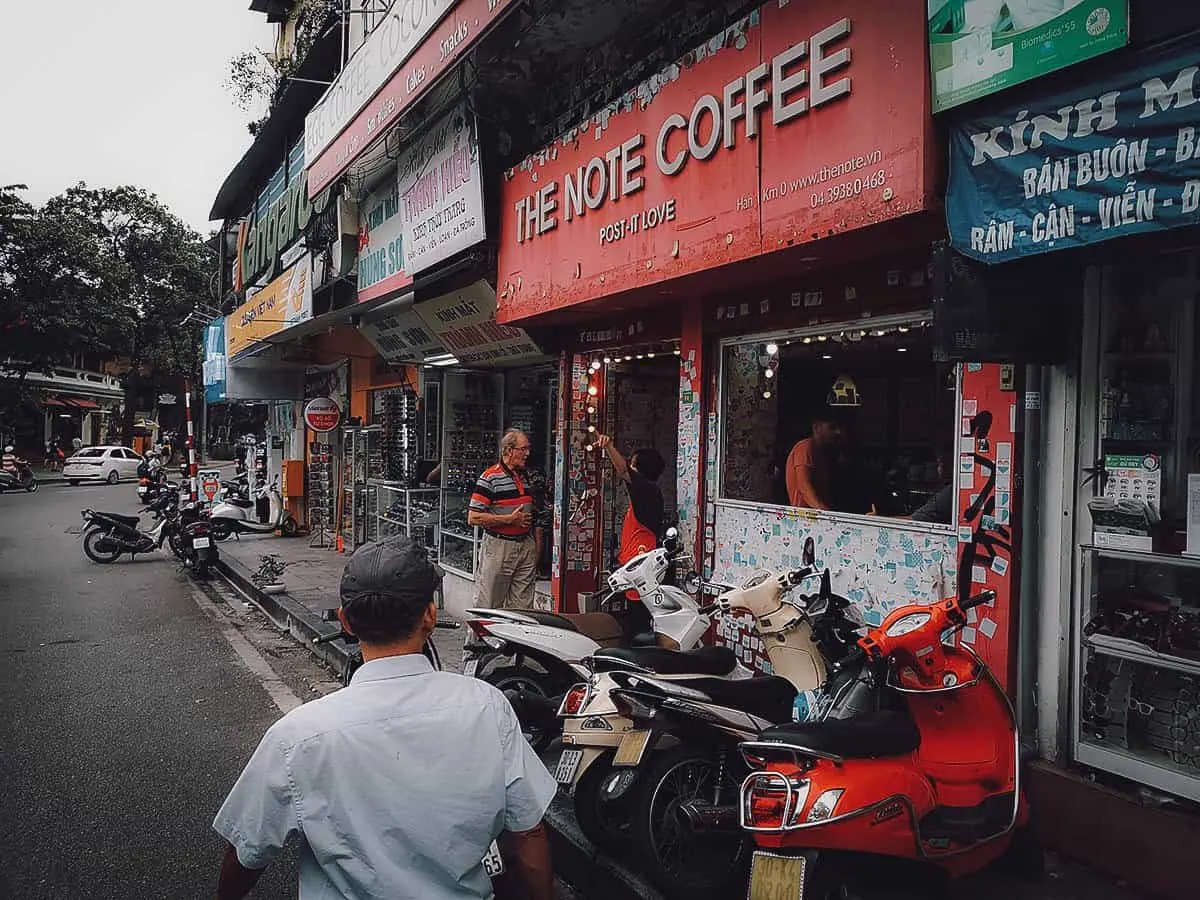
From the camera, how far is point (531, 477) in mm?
9992

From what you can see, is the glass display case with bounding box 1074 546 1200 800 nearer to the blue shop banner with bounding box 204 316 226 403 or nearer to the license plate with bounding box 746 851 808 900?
the license plate with bounding box 746 851 808 900

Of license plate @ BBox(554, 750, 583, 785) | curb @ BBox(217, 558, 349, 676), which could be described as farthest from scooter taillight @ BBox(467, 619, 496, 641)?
curb @ BBox(217, 558, 349, 676)

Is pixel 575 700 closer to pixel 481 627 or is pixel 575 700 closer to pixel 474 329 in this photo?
pixel 481 627

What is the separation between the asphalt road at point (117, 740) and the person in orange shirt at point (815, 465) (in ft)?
12.2

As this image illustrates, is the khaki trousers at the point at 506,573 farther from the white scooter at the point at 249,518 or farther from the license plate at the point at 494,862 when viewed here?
the white scooter at the point at 249,518

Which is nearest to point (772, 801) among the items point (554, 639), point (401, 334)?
point (554, 639)

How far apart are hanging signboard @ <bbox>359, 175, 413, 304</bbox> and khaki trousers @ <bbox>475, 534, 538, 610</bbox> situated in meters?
3.74

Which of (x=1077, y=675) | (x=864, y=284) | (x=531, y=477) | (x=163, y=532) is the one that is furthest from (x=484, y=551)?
(x=163, y=532)

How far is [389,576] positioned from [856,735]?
82.4 inches

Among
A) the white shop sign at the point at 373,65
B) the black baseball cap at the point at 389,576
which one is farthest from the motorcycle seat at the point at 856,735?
the white shop sign at the point at 373,65

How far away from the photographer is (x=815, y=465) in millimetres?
6113

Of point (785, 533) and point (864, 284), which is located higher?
point (864, 284)

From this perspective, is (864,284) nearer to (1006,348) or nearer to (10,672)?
(1006,348)

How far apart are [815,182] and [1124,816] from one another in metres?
3.24
